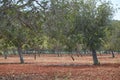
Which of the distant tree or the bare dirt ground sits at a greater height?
the distant tree

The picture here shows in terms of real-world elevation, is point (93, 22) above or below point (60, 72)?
above

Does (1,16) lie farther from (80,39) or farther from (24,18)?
(80,39)

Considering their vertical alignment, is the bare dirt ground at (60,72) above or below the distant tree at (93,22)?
below

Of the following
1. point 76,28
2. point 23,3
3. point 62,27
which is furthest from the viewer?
point 76,28

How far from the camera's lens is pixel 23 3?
59.3ft

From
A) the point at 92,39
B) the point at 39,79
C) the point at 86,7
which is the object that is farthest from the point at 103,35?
the point at 39,79

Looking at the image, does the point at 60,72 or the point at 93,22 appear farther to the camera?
the point at 93,22

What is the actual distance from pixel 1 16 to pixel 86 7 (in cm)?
2573

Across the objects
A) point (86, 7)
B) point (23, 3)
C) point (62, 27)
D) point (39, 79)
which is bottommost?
point (39, 79)

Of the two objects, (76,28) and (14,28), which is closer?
(14,28)

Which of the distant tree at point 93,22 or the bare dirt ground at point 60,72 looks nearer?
the bare dirt ground at point 60,72

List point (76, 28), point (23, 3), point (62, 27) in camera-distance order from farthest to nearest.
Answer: point (76, 28) < point (62, 27) < point (23, 3)

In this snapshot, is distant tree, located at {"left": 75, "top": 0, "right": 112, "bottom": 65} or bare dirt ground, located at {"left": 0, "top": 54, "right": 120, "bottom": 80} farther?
distant tree, located at {"left": 75, "top": 0, "right": 112, "bottom": 65}

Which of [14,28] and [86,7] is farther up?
[86,7]
